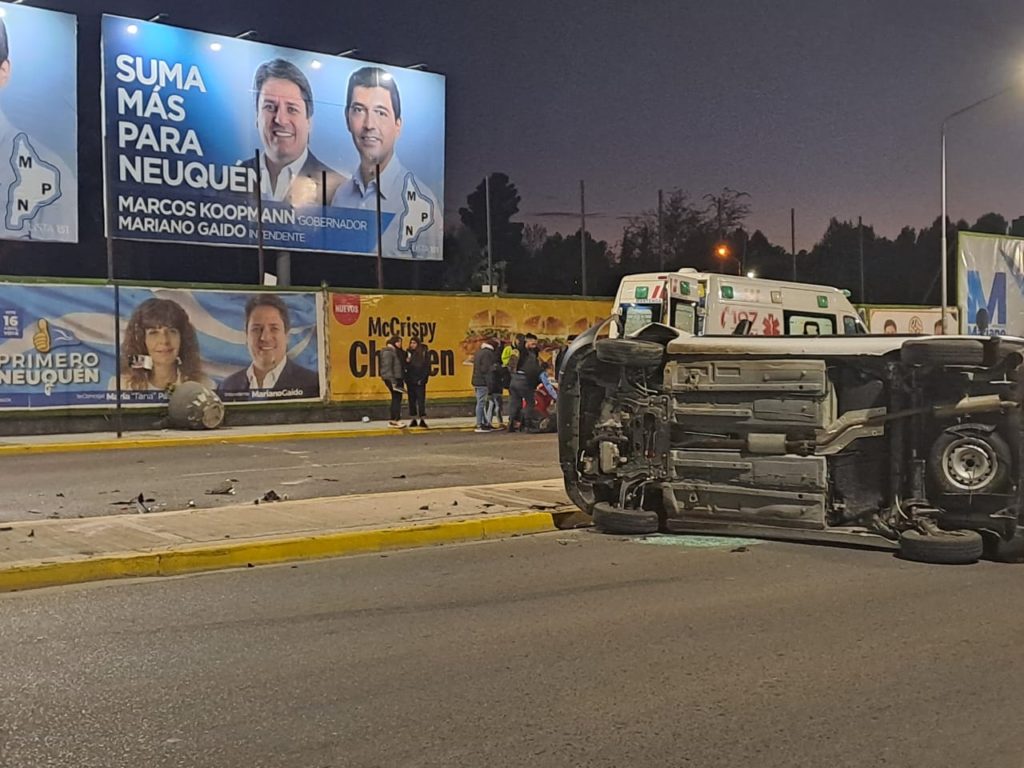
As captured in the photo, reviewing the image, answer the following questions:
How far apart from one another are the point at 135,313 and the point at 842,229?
247 feet

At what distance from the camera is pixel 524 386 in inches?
841

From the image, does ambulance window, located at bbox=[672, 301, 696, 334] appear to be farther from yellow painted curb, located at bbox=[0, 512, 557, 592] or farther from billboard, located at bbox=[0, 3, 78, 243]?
billboard, located at bbox=[0, 3, 78, 243]

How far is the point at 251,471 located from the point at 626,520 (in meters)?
6.85

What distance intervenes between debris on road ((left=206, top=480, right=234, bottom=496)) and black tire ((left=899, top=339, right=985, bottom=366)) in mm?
7506

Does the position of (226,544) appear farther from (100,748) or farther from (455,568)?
(100,748)

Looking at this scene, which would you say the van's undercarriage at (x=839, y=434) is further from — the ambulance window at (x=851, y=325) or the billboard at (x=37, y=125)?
the billboard at (x=37, y=125)

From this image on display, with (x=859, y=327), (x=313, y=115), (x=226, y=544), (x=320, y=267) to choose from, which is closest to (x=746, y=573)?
(x=226, y=544)

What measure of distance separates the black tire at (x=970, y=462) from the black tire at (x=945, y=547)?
0.35 meters

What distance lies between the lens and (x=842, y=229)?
289 feet

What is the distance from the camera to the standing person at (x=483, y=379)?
2188 centimetres

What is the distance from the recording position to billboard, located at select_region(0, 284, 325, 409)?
20.2 m

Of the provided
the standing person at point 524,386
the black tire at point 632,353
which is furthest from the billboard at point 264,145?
the black tire at point 632,353

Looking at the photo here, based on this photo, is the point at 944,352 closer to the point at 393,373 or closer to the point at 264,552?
the point at 264,552

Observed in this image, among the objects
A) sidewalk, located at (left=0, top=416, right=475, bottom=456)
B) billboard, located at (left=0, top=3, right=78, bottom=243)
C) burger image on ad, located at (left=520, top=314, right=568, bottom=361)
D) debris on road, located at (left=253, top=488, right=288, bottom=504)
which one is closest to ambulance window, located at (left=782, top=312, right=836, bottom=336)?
sidewalk, located at (left=0, top=416, right=475, bottom=456)
